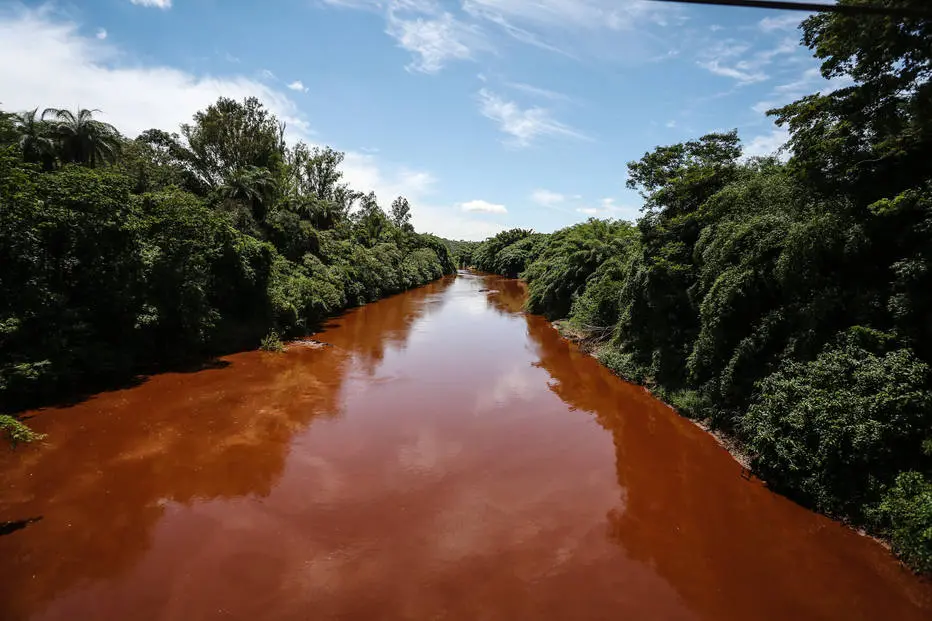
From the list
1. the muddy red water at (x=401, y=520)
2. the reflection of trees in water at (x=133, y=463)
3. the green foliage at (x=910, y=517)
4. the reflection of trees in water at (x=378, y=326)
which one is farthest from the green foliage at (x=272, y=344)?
the green foliage at (x=910, y=517)

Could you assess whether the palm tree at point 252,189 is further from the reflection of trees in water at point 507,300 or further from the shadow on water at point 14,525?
the shadow on water at point 14,525

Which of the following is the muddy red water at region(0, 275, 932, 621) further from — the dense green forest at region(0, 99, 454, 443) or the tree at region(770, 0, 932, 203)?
the tree at region(770, 0, 932, 203)

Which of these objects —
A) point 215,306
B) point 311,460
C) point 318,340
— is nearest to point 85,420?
point 311,460

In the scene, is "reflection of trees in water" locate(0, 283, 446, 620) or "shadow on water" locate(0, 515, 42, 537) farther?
"shadow on water" locate(0, 515, 42, 537)

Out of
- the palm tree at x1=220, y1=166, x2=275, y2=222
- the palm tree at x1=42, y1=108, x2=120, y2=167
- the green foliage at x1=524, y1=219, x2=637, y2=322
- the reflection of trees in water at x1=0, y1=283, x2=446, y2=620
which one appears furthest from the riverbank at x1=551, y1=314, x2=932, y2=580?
the palm tree at x1=42, y1=108, x2=120, y2=167

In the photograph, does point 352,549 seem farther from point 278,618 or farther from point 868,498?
point 868,498

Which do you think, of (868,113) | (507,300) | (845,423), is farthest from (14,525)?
(507,300)

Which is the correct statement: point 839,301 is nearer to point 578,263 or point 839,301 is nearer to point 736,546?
point 736,546
